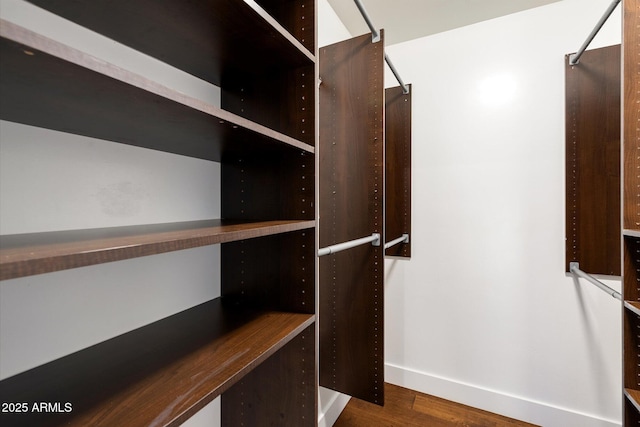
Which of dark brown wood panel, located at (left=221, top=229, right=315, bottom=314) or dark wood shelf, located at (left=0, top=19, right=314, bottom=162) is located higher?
dark wood shelf, located at (left=0, top=19, right=314, bottom=162)

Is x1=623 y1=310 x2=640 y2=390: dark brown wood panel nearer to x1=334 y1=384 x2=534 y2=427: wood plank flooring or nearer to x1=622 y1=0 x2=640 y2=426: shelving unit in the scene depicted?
x1=622 y1=0 x2=640 y2=426: shelving unit

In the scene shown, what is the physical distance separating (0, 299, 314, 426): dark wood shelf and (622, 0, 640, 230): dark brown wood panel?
1155 millimetres

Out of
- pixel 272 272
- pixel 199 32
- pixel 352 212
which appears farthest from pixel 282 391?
pixel 199 32

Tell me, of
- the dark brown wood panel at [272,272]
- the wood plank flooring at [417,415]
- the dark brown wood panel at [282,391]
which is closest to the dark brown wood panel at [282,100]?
the dark brown wood panel at [272,272]

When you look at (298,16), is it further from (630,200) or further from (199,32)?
(630,200)

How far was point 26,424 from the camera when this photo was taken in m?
0.46

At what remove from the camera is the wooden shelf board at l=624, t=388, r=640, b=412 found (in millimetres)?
871

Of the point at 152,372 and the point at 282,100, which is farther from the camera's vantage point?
the point at 282,100

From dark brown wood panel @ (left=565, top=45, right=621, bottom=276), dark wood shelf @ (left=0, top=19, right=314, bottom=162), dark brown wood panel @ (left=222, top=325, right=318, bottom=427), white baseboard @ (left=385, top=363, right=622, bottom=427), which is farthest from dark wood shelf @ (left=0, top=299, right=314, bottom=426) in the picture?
dark brown wood panel @ (left=565, top=45, right=621, bottom=276)

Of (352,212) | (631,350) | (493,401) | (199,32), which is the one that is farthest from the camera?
(493,401)

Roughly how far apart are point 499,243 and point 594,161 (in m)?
0.65

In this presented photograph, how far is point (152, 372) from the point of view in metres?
0.61

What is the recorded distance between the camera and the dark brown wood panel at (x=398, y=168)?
6.60 feet

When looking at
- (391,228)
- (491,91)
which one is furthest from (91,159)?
(491,91)
